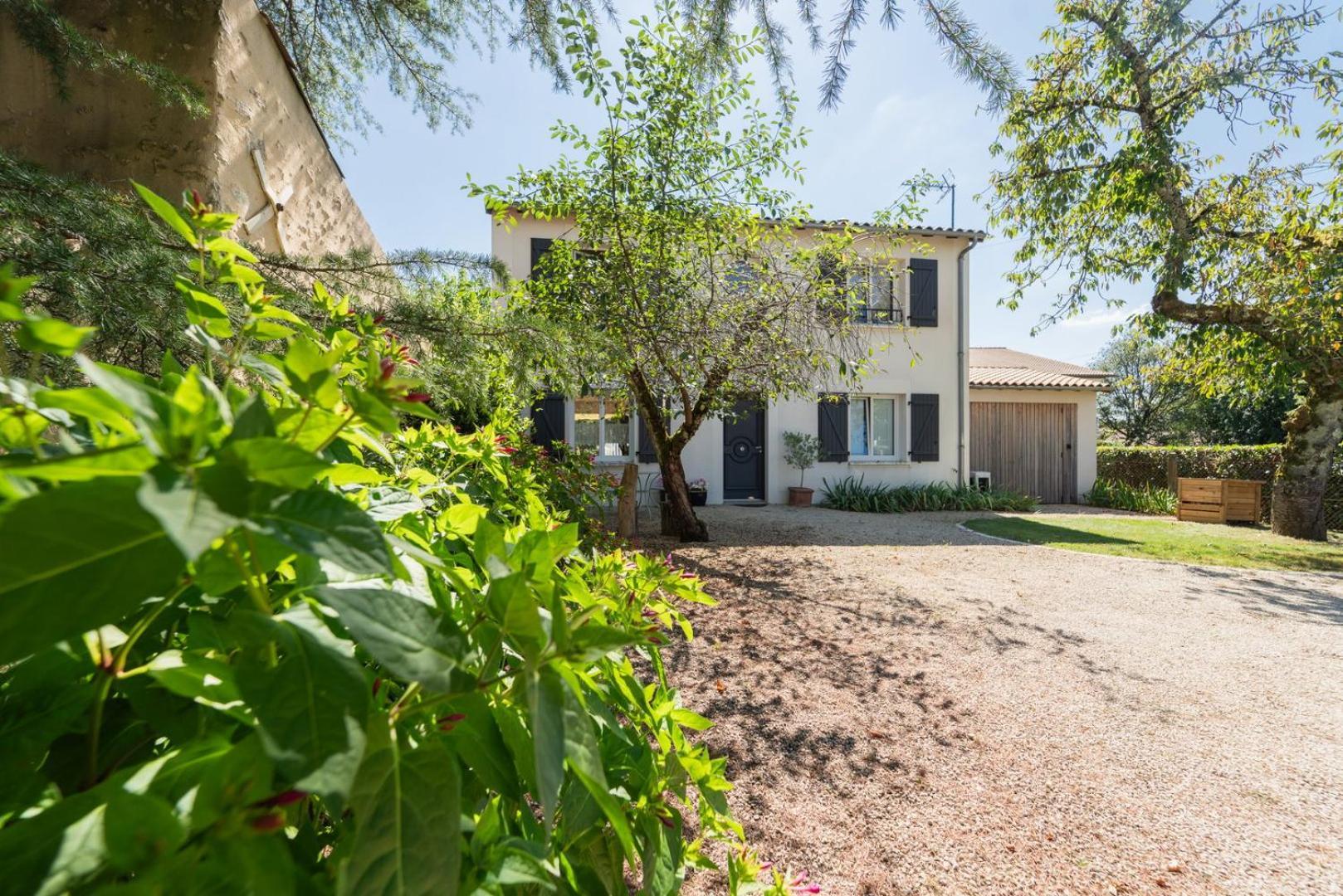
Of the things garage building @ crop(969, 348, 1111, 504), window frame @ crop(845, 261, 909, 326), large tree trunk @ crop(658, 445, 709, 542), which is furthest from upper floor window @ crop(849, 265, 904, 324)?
garage building @ crop(969, 348, 1111, 504)

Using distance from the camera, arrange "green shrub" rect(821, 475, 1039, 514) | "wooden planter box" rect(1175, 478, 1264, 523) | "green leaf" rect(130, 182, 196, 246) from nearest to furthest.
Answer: "green leaf" rect(130, 182, 196, 246)
"wooden planter box" rect(1175, 478, 1264, 523)
"green shrub" rect(821, 475, 1039, 514)

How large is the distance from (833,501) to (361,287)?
33.5 ft

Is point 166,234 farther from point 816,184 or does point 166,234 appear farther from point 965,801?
point 816,184

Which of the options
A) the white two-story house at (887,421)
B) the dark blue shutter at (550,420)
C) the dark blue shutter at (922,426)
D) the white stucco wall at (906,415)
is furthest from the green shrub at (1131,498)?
the dark blue shutter at (550,420)

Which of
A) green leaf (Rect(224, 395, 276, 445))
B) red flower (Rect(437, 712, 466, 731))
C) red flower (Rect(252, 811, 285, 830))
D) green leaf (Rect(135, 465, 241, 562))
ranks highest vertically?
green leaf (Rect(224, 395, 276, 445))

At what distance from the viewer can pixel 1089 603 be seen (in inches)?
193

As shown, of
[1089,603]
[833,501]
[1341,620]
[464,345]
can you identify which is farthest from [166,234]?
[833,501]

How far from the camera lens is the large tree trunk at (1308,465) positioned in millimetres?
8320

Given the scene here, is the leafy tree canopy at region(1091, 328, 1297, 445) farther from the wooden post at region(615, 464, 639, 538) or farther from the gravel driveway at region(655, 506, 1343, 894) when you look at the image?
the wooden post at region(615, 464, 639, 538)

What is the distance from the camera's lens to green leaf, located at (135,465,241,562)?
24 centimetres

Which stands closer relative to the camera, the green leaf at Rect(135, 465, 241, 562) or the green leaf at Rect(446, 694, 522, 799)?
the green leaf at Rect(135, 465, 241, 562)

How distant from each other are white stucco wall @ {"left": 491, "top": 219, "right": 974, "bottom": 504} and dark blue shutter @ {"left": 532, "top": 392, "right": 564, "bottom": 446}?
2429mm

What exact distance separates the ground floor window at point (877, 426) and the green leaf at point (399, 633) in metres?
12.4

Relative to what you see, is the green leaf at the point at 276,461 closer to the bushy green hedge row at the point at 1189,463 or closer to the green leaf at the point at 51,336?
the green leaf at the point at 51,336
